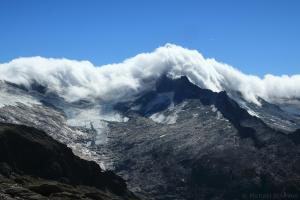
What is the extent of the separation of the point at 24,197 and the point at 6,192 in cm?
604

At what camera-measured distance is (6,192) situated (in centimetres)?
19962

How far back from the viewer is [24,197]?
7810 inches
